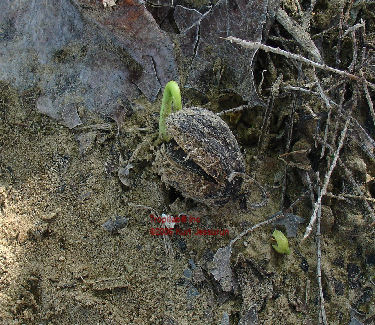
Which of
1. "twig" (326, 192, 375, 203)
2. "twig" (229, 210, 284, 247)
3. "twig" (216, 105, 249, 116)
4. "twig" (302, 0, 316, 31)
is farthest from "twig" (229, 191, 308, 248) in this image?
"twig" (302, 0, 316, 31)

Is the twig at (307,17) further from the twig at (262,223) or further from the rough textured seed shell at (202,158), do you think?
the twig at (262,223)

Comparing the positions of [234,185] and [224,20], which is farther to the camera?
→ [224,20]

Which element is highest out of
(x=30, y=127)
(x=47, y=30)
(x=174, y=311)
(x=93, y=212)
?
(x=47, y=30)

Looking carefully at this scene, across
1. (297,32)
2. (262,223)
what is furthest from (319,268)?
(297,32)

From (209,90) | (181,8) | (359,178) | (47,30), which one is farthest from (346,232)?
(47,30)

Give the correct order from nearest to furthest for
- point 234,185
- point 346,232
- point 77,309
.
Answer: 1. point 77,309
2. point 234,185
3. point 346,232

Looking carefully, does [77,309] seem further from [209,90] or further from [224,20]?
[224,20]
